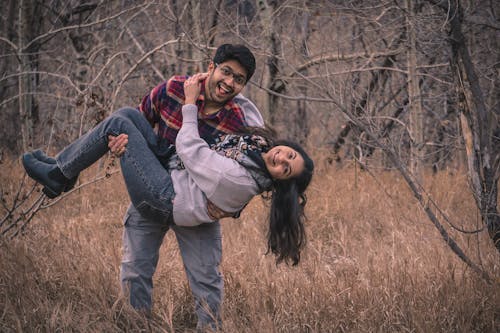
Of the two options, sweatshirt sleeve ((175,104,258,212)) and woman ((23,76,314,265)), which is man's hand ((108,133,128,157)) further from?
sweatshirt sleeve ((175,104,258,212))

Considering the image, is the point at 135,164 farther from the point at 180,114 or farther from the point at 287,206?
the point at 287,206

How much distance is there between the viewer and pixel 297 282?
3754 millimetres

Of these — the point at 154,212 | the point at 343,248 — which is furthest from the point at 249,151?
the point at 343,248

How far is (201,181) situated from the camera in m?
2.79

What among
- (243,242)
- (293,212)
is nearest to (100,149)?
(293,212)

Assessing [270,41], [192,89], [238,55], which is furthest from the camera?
[270,41]

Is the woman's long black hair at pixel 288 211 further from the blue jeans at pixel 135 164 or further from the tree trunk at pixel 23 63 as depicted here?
the tree trunk at pixel 23 63

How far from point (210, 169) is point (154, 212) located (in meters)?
0.40

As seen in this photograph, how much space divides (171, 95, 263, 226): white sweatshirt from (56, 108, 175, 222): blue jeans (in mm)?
82

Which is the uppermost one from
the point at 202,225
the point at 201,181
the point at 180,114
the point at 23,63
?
the point at 23,63

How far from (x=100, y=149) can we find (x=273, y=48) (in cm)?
471

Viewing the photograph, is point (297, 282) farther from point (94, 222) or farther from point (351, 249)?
point (94, 222)

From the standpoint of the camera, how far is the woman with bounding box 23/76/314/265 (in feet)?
9.10

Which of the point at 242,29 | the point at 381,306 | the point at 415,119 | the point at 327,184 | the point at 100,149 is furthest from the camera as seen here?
the point at 242,29
